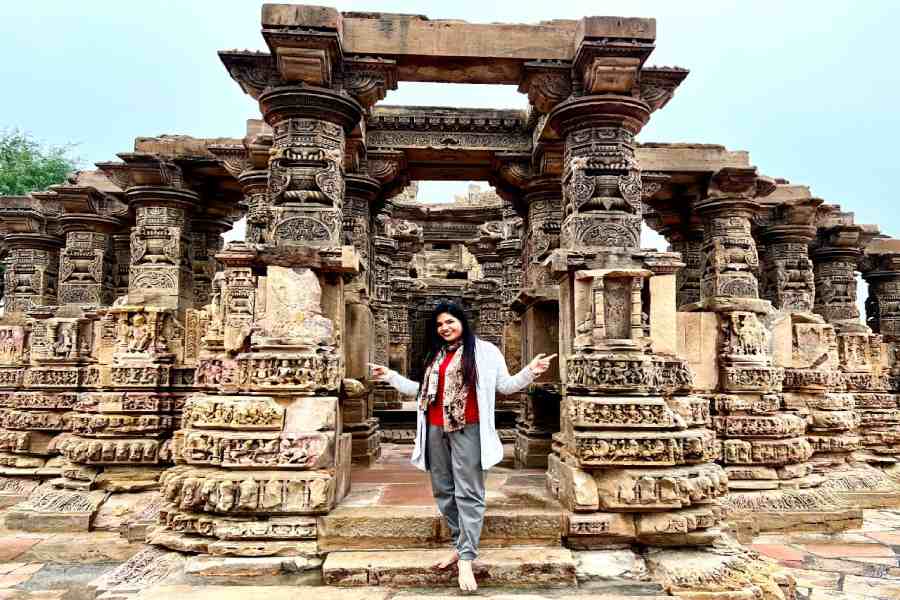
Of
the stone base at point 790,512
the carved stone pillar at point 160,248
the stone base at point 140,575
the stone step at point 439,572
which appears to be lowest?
the stone base at point 790,512

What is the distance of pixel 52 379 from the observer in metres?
8.19

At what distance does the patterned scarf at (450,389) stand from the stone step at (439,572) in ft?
2.73

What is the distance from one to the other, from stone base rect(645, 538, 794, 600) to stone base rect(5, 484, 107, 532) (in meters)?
5.54

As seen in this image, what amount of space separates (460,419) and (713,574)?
182 centimetres

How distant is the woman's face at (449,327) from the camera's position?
12.0 feet

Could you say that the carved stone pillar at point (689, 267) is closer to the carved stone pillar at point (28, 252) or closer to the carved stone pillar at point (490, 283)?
the carved stone pillar at point (490, 283)

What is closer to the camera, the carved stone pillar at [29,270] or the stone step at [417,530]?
the stone step at [417,530]

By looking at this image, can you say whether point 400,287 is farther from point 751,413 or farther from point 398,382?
point 398,382

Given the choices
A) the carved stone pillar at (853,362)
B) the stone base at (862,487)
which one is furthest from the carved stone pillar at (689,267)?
the stone base at (862,487)

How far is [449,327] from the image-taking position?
12.0 feet

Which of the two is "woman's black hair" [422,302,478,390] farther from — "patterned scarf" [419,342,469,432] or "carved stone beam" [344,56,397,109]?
"carved stone beam" [344,56,397,109]

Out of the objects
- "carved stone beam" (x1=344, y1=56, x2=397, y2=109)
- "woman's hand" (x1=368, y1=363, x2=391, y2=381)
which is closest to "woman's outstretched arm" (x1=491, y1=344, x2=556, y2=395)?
"woman's hand" (x1=368, y1=363, x2=391, y2=381)

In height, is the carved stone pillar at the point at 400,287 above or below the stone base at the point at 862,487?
above

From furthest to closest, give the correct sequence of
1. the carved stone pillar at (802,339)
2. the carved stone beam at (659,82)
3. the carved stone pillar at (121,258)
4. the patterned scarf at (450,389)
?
the carved stone pillar at (121,258), the carved stone pillar at (802,339), the carved stone beam at (659,82), the patterned scarf at (450,389)
